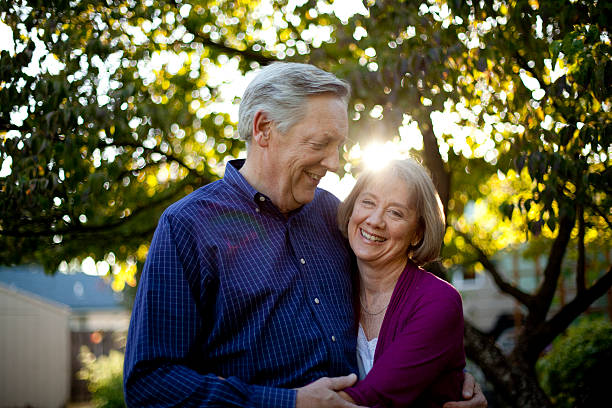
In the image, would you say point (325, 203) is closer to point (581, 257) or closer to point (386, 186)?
point (386, 186)

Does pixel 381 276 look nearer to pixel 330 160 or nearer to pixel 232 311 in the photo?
pixel 330 160

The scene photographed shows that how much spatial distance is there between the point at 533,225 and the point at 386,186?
126cm

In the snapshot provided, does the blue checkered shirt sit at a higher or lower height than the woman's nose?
lower

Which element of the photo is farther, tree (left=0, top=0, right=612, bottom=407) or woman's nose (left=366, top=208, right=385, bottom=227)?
tree (left=0, top=0, right=612, bottom=407)

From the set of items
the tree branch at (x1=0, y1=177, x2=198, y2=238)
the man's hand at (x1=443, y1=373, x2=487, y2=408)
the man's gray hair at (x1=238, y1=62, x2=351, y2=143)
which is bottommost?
the man's hand at (x1=443, y1=373, x2=487, y2=408)

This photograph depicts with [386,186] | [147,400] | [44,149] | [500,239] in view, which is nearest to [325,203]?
[386,186]

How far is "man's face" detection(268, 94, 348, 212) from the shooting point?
229 centimetres

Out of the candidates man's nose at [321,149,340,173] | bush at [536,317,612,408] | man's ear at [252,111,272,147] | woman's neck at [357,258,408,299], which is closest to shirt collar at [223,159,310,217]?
man's ear at [252,111,272,147]

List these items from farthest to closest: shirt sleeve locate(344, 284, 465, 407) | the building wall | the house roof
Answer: the house roof, the building wall, shirt sleeve locate(344, 284, 465, 407)

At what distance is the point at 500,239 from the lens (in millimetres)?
7773

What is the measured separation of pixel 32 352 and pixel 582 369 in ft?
39.5

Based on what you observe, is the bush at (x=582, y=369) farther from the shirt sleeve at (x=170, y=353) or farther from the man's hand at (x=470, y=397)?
the shirt sleeve at (x=170, y=353)

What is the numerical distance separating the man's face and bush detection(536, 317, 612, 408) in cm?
422

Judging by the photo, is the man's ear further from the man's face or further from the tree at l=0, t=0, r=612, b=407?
the tree at l=0, t=0, r=612, b=407
